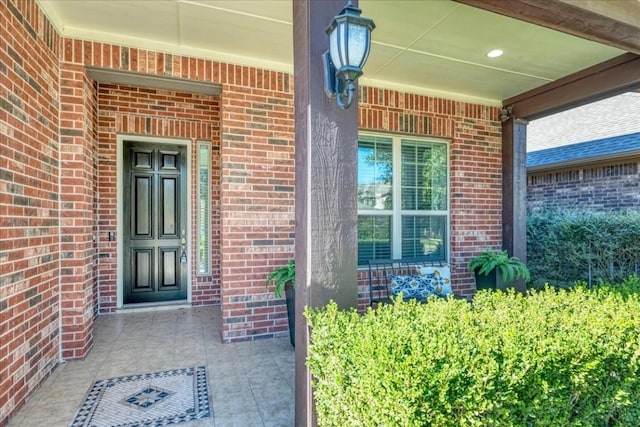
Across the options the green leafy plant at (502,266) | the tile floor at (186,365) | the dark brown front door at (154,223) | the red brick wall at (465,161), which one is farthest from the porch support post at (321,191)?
the dark brown front door at (154,223)

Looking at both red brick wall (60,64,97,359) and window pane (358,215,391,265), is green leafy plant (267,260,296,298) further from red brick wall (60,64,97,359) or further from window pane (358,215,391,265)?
red brick wall (60,64,97,359)

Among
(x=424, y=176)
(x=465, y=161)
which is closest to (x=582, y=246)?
(x=465, y=161)

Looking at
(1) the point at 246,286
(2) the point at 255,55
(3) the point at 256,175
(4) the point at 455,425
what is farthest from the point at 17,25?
(4) the point at 455,425

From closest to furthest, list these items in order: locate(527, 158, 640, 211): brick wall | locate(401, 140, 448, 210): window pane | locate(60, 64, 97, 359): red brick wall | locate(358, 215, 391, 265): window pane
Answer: locate(60, 64, 97, 359): red brick wall
locate(358, 215, 391, 265): window pane
locate(401, 140, 448, 210): window pane
locate(527, 158, 640, 211): brick wall

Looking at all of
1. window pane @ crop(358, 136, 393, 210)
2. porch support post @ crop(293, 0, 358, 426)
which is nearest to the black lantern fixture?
porch support post @ crop(293, 0, 358, 426)

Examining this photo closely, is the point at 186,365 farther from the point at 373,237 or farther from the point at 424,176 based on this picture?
the point at 424,176

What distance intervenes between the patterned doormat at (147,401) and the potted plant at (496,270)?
332 cm

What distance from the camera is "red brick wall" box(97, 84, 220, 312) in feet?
14.1

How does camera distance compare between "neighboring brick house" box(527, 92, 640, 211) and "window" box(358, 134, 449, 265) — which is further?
"neighboring brick house" box(527, 92, 640, 211)

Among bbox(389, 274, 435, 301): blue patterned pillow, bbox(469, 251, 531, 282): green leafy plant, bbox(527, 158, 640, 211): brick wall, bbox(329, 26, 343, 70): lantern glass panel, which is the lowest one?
bbox(389, 274, 435, 301): blue patterned pillow

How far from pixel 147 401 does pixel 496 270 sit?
151 inches

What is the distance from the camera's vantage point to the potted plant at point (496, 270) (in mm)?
4133

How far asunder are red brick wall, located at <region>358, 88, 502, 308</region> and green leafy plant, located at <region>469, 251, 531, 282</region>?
0.36 metres

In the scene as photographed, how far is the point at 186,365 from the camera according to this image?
297 cm
